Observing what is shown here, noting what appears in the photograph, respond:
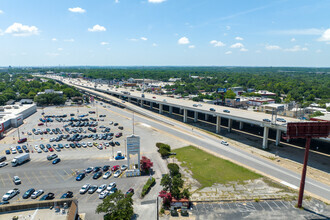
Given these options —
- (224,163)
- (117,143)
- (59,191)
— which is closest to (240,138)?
(224,163)

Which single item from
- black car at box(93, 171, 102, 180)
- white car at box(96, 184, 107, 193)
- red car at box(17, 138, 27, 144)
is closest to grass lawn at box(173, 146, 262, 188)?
white car at box(96, 184, 107, 193)

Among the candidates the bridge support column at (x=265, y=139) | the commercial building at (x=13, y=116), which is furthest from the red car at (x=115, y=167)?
the commercial building at (x=13, y=116)

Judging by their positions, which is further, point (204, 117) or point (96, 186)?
point (204, 117)

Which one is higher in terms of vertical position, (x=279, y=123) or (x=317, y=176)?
(x=279, y=123)

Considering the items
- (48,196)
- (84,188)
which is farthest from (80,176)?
(48,196)

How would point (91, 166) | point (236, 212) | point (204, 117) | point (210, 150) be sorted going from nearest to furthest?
1. point (236, 212)
2. point (91, 166)
3. point (210, 150)
4. point (204, 117)

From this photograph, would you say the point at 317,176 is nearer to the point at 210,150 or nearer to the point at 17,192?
the point at 210,150
